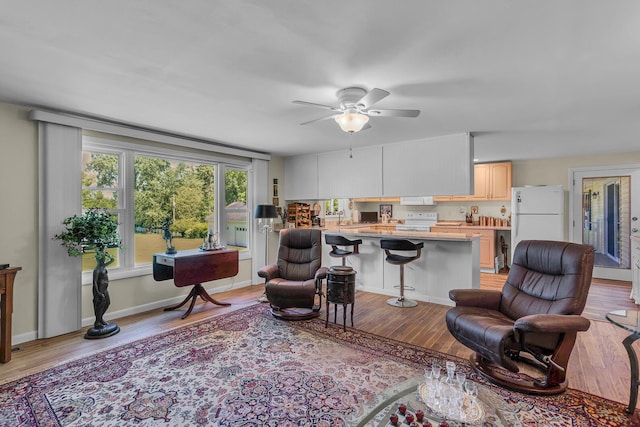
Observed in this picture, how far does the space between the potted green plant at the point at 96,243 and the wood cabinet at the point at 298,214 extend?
304cm

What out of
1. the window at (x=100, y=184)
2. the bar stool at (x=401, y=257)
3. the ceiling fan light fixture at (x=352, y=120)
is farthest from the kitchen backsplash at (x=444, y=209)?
the ceiling fan light fixture at (x=352, y=120)

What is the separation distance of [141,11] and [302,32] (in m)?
0.82

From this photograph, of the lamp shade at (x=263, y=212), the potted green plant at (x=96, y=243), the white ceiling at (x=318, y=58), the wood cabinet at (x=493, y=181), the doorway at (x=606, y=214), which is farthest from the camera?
the wood cabinet at (x=493, y=181)

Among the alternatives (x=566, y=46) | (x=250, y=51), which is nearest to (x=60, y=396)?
(x=250, y=51)

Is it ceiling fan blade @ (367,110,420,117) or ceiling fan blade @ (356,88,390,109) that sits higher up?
ceiling fan blade @ (356,88,390,109)

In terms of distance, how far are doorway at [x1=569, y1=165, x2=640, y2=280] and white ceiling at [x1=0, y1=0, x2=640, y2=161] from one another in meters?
2.62

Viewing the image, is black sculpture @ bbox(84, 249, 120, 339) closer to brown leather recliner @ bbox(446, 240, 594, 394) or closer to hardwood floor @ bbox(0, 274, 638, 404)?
Result: hardwood floor @ bbox(0, 274, 638, 404)

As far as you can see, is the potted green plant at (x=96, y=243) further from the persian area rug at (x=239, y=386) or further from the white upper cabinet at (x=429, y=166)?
the white upper cabinet at (x=429, y=166)

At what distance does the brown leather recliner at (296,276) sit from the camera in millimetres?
3480

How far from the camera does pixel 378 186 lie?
15.8 ft

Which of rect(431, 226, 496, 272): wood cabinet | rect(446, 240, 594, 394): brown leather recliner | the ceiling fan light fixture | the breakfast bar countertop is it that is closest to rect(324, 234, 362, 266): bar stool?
the breakfast bar countertop

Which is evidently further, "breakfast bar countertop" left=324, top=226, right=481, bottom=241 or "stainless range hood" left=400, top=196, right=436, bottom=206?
"stainless range hood" left=400, top=196, right=436, bottom=206

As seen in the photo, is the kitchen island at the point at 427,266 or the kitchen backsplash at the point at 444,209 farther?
the kitchen backsplash at the point at 444,209

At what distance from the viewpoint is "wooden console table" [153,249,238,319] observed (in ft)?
11.8
